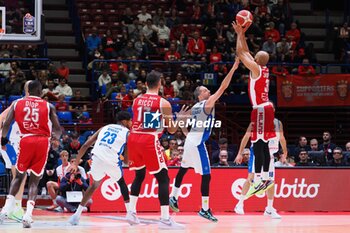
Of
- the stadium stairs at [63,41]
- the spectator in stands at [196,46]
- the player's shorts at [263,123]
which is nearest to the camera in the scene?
the player's shorts at [263,123]

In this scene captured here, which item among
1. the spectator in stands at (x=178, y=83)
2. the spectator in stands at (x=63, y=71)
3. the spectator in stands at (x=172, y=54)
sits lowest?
the spectator in stands at (x=178, y=83)

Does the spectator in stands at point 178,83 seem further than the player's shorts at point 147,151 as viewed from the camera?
Yes

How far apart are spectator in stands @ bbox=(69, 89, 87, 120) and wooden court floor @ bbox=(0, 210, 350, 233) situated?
4.36 metres

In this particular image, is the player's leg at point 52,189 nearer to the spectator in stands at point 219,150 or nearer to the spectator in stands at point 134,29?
the spectator in stands at point 219,150

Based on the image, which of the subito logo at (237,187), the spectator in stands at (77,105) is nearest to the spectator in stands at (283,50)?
the spectator in stands at (77,105)

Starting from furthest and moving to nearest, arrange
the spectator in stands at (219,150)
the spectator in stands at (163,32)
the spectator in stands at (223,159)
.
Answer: the spectator in stands at (163,32)
the spectator in stands at (219,150)
the spectator in stands at (223,159)

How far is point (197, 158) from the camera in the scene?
15.3 meters

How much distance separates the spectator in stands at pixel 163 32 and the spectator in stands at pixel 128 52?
1286mm

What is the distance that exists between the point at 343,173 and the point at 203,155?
15.7ft

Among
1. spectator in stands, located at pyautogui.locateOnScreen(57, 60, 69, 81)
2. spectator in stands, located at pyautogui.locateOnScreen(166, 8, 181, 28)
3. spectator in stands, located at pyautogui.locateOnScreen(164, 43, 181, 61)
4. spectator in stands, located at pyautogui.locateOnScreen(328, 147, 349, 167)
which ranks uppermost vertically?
spectator in stands, located at pyautogui.locateOnScreen(166, 8, 181, 28)

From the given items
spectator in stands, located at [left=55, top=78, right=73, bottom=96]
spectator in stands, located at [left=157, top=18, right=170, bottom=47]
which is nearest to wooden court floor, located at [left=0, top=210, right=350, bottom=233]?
spectator in stands, located at [left=55, top=78, right=73, bottom=96]

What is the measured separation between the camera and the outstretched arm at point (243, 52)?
14.5 meters

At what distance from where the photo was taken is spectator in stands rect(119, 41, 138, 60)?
2502 cm

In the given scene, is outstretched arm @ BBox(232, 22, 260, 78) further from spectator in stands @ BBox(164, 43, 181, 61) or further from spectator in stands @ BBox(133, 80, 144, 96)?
spectator in stands @ BBox(164, 43, 181, 61)
